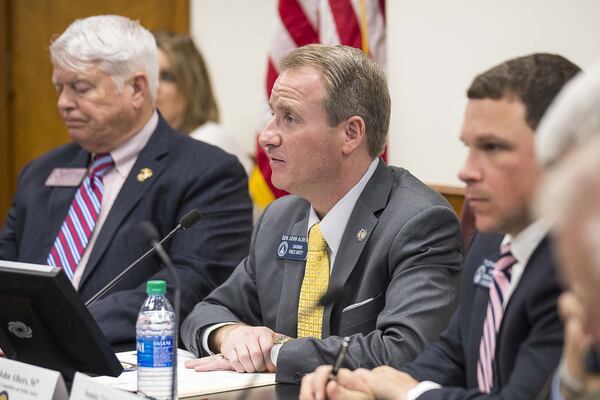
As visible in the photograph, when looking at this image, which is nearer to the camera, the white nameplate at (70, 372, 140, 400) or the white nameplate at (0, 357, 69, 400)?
the white nameplate at (70, 372, 140, 400)

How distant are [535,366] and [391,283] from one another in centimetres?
73

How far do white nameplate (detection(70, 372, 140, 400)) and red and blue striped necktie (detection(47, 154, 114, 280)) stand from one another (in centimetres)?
137

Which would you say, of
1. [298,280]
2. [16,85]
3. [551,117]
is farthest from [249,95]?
[551,117]

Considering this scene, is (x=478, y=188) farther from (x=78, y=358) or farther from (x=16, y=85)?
(x=16, y=85)

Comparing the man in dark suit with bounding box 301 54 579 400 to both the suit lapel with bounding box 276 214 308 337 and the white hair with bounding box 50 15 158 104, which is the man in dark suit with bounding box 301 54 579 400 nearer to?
the suit lapel with bounding box 276 214 308 337

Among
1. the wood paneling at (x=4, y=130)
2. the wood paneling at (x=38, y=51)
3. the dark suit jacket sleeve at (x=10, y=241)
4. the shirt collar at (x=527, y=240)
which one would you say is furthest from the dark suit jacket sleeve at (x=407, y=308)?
the wood paneling at (x=4, y=130)

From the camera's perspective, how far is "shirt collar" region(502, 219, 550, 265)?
80.7 inches

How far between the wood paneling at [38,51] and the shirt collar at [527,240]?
4.60 metres

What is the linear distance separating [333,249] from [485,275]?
2.26ft

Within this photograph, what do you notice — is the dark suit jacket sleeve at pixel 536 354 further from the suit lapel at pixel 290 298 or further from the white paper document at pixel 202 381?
the suit lapel at pixel 290 298

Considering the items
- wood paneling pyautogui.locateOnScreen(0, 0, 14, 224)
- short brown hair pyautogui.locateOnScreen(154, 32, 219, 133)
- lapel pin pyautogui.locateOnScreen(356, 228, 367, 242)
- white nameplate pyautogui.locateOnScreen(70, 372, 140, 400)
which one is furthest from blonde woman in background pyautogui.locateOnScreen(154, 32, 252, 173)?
white nameplate pyautogui.locateOnScreen(70, 372, 140, 400)

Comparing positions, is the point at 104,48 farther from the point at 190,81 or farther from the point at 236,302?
the point at 190,81

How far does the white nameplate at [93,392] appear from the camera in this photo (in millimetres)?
2102

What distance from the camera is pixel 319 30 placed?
182 inches
